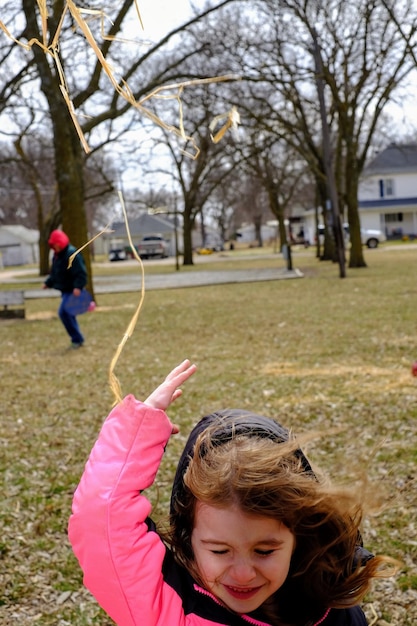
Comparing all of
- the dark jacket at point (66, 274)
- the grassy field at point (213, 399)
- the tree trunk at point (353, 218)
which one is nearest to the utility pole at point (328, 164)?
→ the tree trunk at point (353, 218)

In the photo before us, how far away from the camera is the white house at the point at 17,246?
75594mm

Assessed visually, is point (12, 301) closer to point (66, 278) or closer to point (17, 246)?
point (66, 278)

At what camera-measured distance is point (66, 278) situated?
38.1 ft

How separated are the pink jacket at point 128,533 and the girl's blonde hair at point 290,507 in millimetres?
108

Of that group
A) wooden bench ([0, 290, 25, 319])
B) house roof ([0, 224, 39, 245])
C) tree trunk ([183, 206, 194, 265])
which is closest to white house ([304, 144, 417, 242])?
tree trunk ([183, 206, 194, 265])

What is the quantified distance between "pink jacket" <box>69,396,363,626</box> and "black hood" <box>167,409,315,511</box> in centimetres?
12

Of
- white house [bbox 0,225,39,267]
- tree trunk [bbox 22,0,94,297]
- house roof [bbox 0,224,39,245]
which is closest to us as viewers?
tree trunk [bbox 22,0,94,297]

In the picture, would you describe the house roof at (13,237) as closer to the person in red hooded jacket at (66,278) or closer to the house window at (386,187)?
the house window at (386,187)

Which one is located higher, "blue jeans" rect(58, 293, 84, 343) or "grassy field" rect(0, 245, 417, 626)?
"blue jeans" rect(58, 293, 84, 343)

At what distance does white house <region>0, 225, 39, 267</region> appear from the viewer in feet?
248

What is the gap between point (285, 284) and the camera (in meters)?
23.3

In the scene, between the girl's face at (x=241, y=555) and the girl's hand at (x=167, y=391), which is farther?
the girl's hand at (x=167, y=391)

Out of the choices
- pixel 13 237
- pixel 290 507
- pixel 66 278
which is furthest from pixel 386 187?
pixel 290 507

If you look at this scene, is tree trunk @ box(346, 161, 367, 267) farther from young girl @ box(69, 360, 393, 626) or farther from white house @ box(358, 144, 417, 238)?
white house @ box(358, 144, 417, 238)
